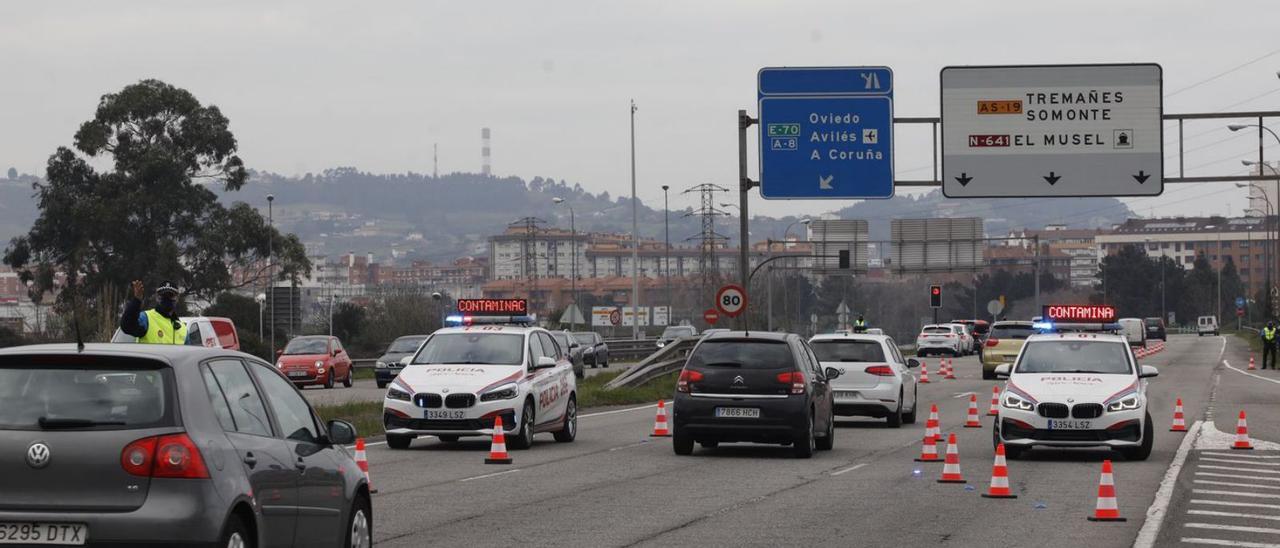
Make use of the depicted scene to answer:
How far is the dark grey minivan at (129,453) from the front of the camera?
7.90 meters

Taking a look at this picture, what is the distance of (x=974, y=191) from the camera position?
33969 millimetres

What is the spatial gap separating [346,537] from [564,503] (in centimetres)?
593

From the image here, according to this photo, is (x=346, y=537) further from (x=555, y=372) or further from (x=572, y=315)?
(x=572, y=315)

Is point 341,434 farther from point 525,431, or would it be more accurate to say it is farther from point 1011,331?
point 1011,331

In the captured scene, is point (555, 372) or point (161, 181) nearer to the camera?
point (555, 372)

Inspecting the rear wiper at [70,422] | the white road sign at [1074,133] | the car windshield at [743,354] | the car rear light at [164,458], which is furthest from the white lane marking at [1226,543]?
the white road sign at [1074,133]

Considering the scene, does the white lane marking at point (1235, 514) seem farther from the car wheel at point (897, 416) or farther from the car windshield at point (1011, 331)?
the car windshield at point (1011, 331)

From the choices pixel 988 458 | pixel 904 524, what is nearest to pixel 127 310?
pixel 904 524

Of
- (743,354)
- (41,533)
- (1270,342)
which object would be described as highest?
(743,354)

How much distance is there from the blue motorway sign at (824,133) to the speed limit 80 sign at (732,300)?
3.43 metres

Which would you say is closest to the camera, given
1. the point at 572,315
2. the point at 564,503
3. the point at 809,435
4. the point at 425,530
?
the point at 425,530

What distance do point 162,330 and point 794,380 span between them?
7.26 metres

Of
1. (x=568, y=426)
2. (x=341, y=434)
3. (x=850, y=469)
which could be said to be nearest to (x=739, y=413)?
(x=850, y=469)

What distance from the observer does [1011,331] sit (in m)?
51.9
